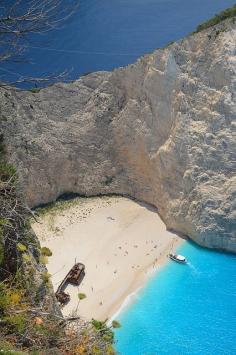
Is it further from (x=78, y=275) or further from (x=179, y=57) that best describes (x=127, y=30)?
(x=78, y=275)

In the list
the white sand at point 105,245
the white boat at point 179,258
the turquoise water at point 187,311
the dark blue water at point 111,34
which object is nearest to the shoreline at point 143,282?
the white sand at point 105,245

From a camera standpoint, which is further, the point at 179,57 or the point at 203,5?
the point at 203,5

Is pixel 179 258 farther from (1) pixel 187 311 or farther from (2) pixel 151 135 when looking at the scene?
(2) pixel 151 135

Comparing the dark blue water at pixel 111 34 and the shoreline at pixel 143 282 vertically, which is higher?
the dark blue water at pixel 111 34

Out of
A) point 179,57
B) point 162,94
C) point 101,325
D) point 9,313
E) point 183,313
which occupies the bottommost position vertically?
point 183,313

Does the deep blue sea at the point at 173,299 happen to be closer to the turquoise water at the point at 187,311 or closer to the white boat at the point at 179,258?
the turquoise water at the point at 187,311

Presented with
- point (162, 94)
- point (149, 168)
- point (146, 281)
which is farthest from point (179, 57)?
point (146, 281)

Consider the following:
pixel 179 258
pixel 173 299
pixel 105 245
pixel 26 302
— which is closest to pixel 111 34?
pixel 105 245
